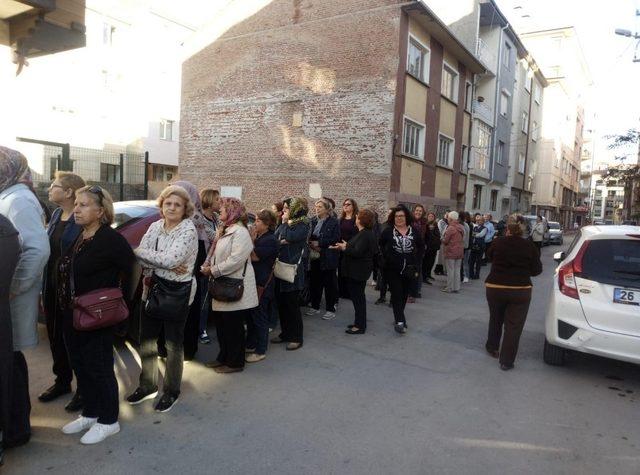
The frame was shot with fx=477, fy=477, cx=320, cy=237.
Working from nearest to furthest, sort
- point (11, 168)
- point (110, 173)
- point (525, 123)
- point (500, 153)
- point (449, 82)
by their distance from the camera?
point (11, 168)
point (110, 173)
point (449, 82)
point (500, 153)
point (525, 123)

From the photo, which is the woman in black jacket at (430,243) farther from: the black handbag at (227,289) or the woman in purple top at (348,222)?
the black handbag at (227,289)

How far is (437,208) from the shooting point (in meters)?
19.2

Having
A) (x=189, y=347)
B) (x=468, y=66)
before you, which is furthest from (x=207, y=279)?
(x=468, y=66)

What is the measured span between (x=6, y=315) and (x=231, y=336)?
2172 millimetres

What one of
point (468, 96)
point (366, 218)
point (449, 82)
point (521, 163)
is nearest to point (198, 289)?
point (366, 218)

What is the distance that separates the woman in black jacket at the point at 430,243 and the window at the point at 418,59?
7.32 meters

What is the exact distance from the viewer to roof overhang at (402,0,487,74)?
15050mm

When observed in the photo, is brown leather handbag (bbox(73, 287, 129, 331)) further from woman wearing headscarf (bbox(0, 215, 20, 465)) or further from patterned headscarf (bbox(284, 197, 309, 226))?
patterned headscarf (bbox(284, 197, 309, 226))

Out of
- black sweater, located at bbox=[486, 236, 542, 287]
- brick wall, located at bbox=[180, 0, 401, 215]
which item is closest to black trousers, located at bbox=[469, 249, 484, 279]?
brick wall, located at bbox=[180, 0, 401, 215]

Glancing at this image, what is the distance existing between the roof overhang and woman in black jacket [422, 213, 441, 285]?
7.80m

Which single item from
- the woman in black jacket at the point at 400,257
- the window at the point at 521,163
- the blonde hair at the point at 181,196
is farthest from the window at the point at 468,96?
the blonde hair at the point at 181,196

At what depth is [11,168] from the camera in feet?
10.3

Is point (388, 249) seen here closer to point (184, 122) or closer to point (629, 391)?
point (629, 391)

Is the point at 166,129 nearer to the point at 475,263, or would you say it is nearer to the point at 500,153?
the point at 500,153
